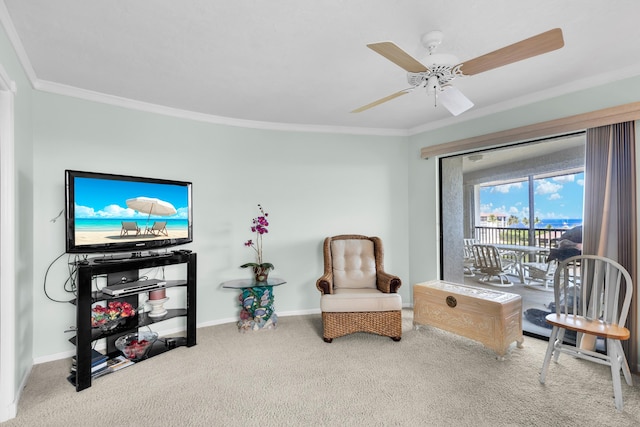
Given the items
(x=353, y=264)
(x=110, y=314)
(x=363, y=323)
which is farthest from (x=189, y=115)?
(x=363, y=323)

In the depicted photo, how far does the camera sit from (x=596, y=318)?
235 cm

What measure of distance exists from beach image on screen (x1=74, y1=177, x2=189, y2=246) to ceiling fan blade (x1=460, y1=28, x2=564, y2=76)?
2.77 meters

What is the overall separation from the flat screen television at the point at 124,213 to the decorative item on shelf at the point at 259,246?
0.69 m

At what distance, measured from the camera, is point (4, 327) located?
6.31 feet

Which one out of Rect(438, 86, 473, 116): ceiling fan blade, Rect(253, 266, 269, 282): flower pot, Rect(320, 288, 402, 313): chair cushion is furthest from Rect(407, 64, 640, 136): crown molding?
Rect(253, 266, 269, 282): flower pot

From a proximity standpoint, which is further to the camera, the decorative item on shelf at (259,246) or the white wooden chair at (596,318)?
the decorative item on shelf at (259,246)

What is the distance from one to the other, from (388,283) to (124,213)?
8.60ft

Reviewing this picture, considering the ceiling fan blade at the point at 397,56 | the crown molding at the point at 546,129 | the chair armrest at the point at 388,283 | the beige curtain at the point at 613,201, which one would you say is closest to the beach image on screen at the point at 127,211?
the chair armrest at the point at 388,283

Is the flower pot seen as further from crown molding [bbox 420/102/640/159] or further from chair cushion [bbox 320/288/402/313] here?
crown molding [bbox 420/102/640/159]

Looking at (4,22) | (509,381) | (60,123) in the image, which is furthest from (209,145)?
(509,381)

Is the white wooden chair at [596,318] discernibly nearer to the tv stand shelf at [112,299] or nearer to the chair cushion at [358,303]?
the chair cushion at [358,303]

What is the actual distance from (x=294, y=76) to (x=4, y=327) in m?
2.61

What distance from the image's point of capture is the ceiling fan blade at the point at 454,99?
2.07m

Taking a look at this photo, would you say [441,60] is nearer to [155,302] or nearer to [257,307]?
[257,307]
